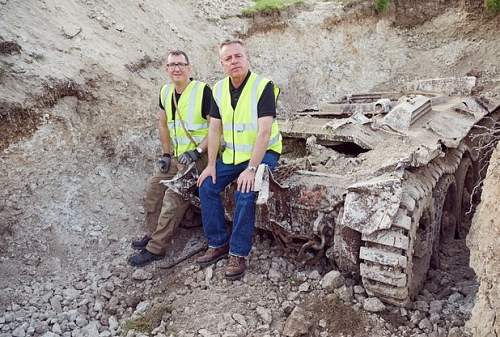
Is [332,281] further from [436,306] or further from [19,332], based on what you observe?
[19,332]

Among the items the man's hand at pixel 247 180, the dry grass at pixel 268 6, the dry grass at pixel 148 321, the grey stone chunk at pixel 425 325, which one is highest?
the dry grass at pixel 268 6

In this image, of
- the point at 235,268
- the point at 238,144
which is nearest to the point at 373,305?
the point at 235,268

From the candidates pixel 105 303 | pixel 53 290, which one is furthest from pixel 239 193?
pixel 53 290

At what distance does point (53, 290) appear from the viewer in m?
4.73

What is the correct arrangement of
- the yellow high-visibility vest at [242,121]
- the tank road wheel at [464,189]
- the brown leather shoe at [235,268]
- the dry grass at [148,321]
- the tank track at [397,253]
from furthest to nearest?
the tank road wheel at [464,189] < the brown leather shoe at [235,268] < the yellow high-visibility vest at [242,121] < the dry grass at [148,321] < the tank track at [397,253]

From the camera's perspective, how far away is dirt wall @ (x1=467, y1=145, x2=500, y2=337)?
9.71ft

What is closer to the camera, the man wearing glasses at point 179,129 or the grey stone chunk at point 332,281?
the grey stone chunk at point 332,281

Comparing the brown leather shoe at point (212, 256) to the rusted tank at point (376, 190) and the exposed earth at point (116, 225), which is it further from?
the rusted tank at point (376, 190)

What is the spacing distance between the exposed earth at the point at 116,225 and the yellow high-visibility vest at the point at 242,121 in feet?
3.32

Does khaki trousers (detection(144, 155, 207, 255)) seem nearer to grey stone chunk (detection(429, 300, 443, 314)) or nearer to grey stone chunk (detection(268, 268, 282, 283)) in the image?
grey stone chunk (detection(268, 268, 282, 283))

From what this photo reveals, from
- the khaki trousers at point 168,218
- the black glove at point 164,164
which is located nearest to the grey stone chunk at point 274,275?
the khaki trousers at point 168,218

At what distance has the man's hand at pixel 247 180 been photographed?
4367mm

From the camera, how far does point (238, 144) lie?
4602 millimetres

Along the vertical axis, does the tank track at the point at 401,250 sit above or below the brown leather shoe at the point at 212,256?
above
